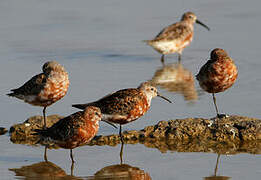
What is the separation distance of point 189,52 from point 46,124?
28.6 feet

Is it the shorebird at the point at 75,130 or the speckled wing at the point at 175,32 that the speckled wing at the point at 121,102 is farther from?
the speckled wing at the point at 175,32

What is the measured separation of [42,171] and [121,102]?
7.11 ft

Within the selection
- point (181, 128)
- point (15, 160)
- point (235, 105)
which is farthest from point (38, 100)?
point (235, 105)

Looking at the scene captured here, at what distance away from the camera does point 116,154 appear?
35.3 feet

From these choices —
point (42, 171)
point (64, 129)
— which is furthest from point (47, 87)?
point (42, 171)

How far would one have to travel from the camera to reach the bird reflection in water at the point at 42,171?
32.1 ft

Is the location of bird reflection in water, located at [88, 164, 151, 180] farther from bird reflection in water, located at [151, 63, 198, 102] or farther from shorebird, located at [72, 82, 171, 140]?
bird reflection in water, located at [151, 63, 198, 102]

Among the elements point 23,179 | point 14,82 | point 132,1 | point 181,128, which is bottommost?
point 23,179

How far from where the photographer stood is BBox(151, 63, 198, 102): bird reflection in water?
14711 millimetres

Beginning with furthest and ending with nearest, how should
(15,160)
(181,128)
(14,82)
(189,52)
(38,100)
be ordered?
(189,52) → (14,82) → (38,100) → (181,128) → (15,160)

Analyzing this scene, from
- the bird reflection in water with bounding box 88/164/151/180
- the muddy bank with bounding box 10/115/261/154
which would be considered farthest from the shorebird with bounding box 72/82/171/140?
the bird reflection in water with bounding box 88/164/151/180

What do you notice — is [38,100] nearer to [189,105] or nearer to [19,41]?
[189,105]

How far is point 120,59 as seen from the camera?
18.1 meters

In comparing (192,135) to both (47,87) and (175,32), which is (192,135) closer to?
(47,87)
